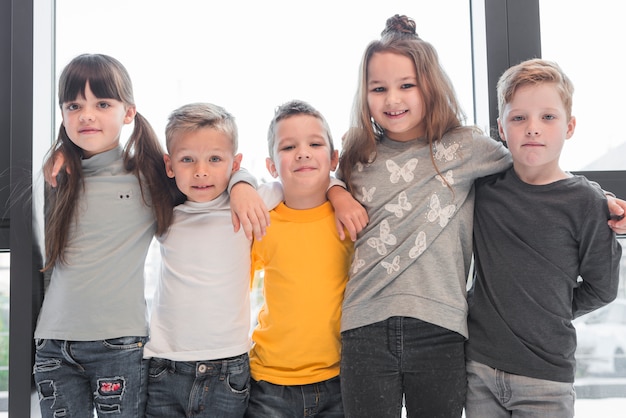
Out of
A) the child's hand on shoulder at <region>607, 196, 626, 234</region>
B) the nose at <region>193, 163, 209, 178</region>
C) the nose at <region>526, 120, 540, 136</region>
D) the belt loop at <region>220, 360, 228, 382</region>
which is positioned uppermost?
the nose at <region>526, 120, 540, 136</region>

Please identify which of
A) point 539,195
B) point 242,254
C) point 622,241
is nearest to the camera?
point 539,195

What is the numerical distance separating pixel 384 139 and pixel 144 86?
0.71 meters

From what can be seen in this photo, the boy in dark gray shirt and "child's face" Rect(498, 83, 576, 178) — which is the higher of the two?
"child's face" Rect(498, 83, 576, 178)

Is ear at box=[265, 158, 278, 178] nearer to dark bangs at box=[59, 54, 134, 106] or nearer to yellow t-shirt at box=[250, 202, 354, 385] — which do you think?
yellow t-shirt at box=[250, 202, 354, 385]

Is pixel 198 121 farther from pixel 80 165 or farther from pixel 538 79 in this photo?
pixel 538 79

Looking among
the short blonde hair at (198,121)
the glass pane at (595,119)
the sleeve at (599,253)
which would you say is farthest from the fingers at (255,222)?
the glass pane at (595,119)

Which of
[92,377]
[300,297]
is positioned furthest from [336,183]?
[92,377]

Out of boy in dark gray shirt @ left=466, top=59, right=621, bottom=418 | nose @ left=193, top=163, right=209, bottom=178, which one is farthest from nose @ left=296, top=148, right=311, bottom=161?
boy in dark gray shirt @ left=466, top=59, right=621, bottom=418

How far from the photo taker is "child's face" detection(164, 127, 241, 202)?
136 cm

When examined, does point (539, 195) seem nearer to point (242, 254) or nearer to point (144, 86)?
point (242, 254)

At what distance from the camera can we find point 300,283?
1.32 m

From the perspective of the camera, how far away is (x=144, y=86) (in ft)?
5.21

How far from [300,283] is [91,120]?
0.65m

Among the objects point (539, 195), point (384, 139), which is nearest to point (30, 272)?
point (384, 139)
